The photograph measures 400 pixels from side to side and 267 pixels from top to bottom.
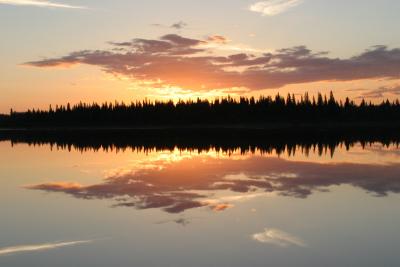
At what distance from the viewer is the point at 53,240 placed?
12.9 m

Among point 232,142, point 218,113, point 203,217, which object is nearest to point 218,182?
point 203,217

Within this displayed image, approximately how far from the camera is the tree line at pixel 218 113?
16525cm

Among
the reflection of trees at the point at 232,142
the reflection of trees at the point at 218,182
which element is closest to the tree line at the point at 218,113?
the reflection of trees at the point at 232,142

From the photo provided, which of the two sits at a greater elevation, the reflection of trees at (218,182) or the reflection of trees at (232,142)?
the reflection of trees at (218,182)

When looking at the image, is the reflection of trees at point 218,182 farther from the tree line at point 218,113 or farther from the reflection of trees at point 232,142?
the tree line at point 218,113

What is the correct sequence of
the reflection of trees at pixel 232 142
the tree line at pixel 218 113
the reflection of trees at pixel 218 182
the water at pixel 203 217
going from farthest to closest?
the tree line at pixel 218 113, the reflection of trees at pixel 232 142, the reflection of trees at pixel 218 182, the water at pixel 203 217

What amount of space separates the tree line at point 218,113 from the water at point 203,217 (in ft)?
456

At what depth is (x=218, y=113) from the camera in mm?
175500

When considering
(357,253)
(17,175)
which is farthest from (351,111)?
(357,253)

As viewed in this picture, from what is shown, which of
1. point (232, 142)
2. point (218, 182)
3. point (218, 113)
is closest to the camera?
point (218, 182)

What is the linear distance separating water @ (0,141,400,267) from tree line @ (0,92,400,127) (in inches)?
5467

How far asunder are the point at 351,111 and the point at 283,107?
2380cm

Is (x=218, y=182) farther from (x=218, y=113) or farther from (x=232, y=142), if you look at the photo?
(x=218, y=113)

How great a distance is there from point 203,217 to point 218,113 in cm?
16070
